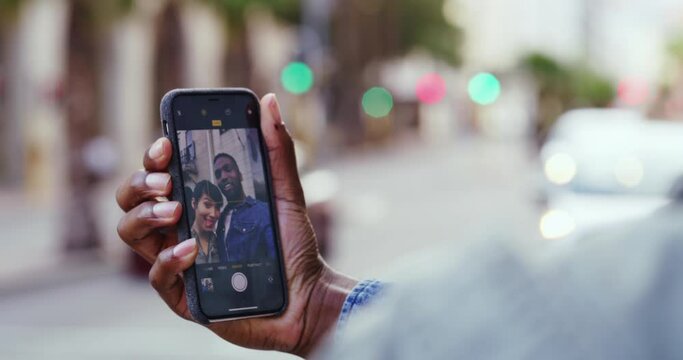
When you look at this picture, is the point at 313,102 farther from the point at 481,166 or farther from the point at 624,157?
the point at 624,157

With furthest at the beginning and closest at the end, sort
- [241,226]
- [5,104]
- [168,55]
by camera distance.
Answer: [168,55], [5,104], [241,226]

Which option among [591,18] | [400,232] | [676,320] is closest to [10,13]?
[400,232]

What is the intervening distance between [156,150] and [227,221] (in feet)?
0.49

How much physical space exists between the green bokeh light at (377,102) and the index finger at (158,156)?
2192 inches

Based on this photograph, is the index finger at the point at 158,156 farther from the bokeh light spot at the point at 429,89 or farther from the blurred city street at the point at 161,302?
the bokeh light spot at the point at 429,89

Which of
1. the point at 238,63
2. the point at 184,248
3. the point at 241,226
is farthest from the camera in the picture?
the point at 238,63

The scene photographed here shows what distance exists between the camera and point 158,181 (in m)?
1.78

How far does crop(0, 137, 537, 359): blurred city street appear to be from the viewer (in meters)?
9.34

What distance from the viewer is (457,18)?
65062 mm

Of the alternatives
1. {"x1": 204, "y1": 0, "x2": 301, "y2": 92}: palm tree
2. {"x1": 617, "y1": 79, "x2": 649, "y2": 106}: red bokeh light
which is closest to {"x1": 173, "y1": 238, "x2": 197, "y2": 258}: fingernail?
{"x1": 204, "y1": 0, "x2": 301, "y2": 92}: palm tree

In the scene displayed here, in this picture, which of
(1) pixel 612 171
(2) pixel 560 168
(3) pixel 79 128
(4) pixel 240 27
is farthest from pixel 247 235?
(4) pixel 240 27

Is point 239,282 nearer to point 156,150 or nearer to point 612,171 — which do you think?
point 156,150

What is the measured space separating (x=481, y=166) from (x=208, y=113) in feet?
141

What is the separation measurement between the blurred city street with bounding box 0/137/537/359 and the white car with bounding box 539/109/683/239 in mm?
797
